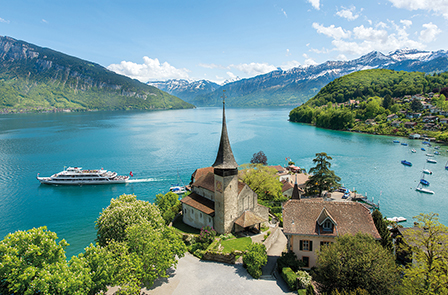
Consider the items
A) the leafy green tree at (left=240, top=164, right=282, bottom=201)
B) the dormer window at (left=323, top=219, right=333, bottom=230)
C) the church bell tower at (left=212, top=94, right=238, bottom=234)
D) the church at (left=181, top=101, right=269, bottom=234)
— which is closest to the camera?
the dormer window at (left=323, top=219, right=333, bottom=230)

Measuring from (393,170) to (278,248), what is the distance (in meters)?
67.3

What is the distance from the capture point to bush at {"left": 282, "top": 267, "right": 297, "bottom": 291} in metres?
24.2

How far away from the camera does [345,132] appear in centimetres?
15750

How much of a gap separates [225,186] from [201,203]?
7362 millimetres

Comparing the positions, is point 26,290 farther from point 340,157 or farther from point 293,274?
point 340,157

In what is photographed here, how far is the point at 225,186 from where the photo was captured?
34125 mm

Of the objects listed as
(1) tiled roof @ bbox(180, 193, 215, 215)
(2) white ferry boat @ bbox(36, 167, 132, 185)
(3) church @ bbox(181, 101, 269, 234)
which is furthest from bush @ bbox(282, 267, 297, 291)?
(2) white ferry boat @ bbox(36, 167, 132, 185)

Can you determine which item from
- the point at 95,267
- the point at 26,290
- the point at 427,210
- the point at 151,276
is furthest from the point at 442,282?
the point at 427,210

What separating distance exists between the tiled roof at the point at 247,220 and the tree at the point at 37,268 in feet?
68.1

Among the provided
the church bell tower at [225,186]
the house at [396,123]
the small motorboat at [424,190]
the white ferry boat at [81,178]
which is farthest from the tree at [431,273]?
the house at [396,123]

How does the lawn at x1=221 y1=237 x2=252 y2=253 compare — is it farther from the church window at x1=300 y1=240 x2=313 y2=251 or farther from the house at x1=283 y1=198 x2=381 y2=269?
the church window at x1=300 y1=240 x2=313 y2=251

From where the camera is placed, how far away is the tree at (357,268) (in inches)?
776

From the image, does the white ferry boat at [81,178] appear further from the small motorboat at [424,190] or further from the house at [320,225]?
the small motorboat at [424,190]

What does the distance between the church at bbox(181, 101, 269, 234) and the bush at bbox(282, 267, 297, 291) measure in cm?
987
